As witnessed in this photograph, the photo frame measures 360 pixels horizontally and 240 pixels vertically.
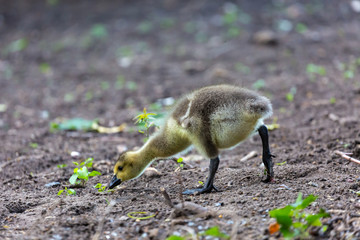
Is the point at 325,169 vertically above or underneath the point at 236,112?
underneath

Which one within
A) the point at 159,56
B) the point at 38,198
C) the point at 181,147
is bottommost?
the point at 159,56

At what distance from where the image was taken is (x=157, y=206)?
4.03 metres

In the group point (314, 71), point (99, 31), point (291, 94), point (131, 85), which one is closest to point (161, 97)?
point (131, 85)

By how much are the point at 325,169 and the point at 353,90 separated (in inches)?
142

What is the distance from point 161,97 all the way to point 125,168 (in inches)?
176

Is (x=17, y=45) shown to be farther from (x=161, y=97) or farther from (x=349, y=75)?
(x=349, y=75)

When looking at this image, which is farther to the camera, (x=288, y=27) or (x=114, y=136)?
(x=288, y=27)

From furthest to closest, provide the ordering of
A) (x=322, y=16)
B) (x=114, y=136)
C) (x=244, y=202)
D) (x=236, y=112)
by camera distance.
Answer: (x=322, y=16), (x=114, y=136), (x=236, y=112), (x=244, y=202)

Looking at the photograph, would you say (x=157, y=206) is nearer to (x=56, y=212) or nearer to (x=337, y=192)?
(x=56, y=212)

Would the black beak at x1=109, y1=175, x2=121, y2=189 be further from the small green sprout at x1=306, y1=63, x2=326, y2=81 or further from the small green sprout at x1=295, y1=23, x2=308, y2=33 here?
the small green sprout at x1=295, y1=23, x2=308, y2=33

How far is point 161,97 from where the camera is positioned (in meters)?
8.93

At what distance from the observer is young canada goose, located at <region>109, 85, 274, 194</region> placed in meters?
4.31

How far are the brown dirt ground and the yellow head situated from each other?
13 centimetres

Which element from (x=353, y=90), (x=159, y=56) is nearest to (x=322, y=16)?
(x=159, y=56)
